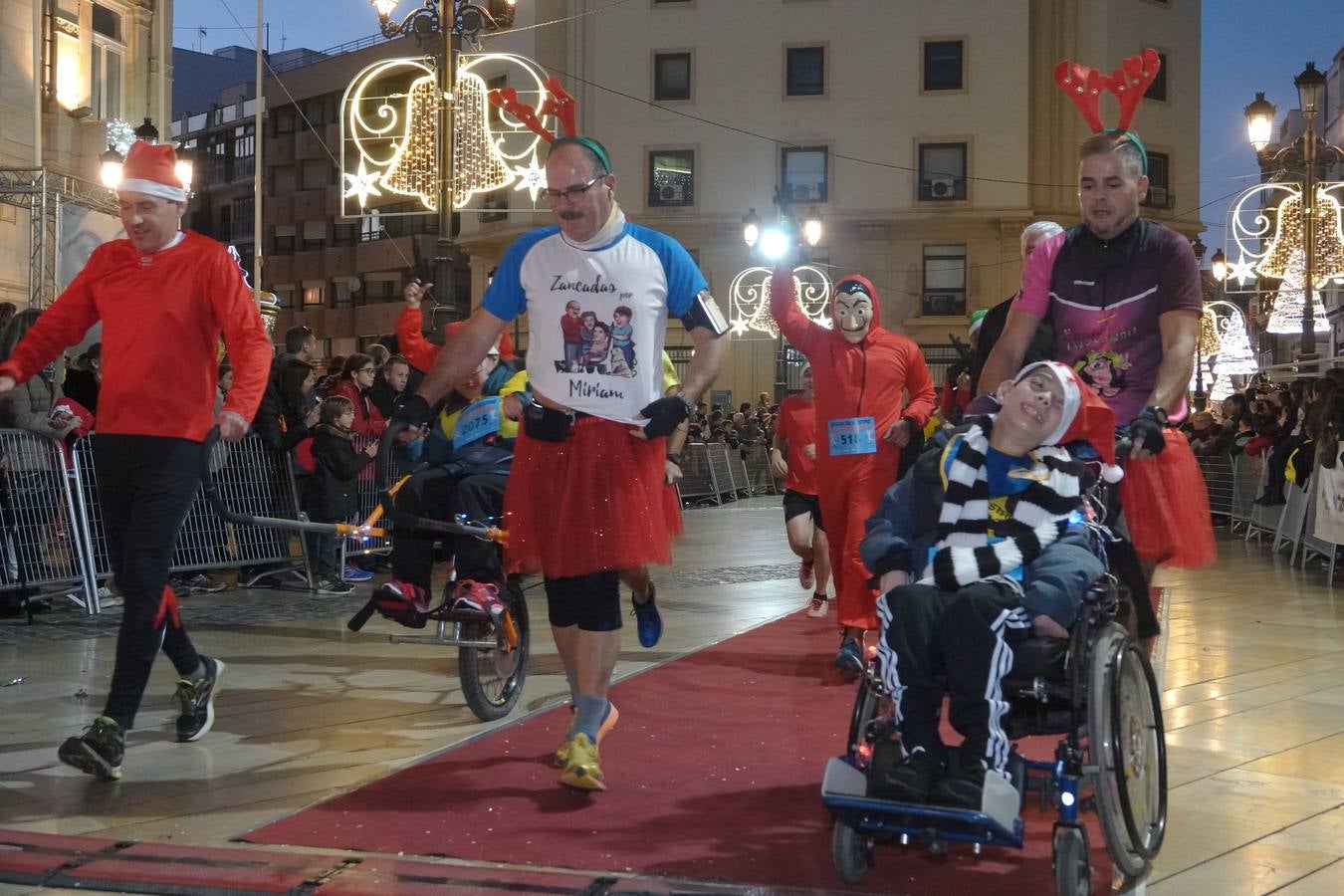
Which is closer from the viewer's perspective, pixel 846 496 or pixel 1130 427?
pixel 1130 427

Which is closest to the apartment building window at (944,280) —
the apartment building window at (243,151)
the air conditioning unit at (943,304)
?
the air conditioning unit at (943,304)

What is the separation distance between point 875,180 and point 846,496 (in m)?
34.8

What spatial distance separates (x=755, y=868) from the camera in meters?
3.98

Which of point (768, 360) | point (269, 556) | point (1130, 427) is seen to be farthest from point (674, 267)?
point (768, 360)

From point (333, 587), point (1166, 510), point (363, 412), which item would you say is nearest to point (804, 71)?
point (363, 412)

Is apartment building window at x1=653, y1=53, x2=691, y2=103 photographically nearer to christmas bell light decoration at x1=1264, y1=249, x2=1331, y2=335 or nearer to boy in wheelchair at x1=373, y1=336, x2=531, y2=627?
christmas bell light decoration at x1=1264, y1=249, x2=1331, y2=335

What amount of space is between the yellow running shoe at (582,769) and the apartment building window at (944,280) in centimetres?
3685

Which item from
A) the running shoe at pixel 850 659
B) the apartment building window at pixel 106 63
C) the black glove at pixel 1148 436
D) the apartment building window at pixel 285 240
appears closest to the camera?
the black glove at pixel 1148 436

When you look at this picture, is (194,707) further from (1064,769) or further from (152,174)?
(1064,769)

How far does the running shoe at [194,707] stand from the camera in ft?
18.5

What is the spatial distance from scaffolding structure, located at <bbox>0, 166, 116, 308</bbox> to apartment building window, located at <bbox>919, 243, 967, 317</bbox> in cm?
2524

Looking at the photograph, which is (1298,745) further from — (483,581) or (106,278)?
(106,278)

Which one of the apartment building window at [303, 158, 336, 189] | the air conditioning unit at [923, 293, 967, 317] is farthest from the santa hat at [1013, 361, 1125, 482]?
the apartment building window at [303, 158, 336, 189]

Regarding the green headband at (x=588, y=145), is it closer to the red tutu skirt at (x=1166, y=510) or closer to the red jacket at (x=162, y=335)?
the red jacket at (x=162, y=335)
